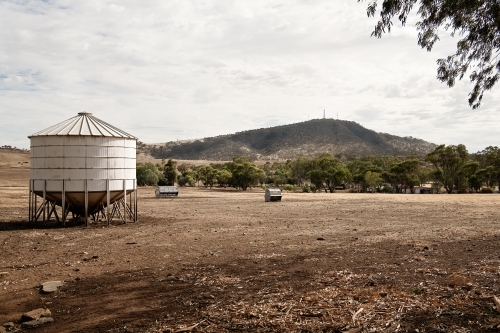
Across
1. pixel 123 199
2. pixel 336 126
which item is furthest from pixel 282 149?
pixel 123 199

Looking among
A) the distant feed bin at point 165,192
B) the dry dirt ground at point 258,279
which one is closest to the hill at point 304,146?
the distant feed bin at point 165,192

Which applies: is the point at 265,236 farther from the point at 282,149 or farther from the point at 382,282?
the point at 282,149

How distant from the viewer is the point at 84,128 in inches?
930

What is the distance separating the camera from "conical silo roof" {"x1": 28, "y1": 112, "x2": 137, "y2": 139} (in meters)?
23.1

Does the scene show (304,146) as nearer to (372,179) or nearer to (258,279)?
(372,179)

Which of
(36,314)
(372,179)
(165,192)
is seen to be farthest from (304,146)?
(36,314)

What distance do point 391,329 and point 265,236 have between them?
1209 centimetres

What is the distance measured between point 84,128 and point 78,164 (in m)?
2.23

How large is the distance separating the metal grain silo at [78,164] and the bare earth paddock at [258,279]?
2.87 meters

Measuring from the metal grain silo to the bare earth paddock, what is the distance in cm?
287

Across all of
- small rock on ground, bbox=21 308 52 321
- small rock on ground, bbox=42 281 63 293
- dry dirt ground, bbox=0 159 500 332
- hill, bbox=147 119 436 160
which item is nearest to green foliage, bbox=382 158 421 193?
dry dirt ground, bbox=0 159 500 332

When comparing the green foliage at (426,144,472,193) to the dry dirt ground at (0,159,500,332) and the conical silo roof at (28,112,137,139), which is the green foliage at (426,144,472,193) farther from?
the conical silo roof at (28,112,137,139)

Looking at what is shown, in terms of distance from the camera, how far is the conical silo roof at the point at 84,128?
23.1 metres

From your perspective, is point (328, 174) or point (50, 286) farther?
point (328, 174)
